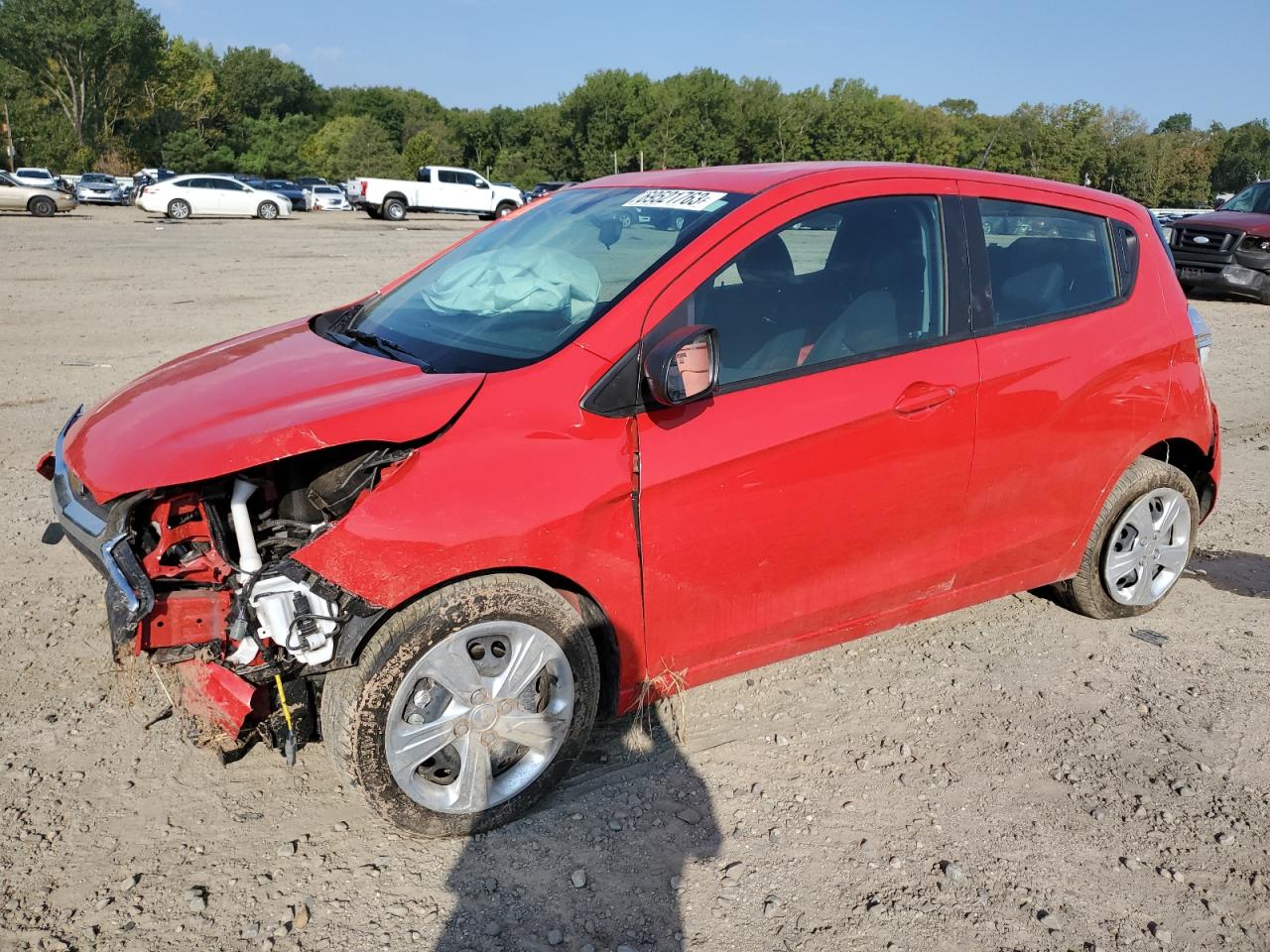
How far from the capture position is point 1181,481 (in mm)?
4555

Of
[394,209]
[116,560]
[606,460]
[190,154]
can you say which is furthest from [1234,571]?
[190,154]

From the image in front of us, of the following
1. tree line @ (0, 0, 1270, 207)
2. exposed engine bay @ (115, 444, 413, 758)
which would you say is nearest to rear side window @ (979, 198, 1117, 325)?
exposed engine bay @ (115, 444, 413, 758)

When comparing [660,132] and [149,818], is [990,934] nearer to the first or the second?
[149,818]

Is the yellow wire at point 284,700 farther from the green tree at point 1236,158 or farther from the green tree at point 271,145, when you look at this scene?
the green tree at point 271,145

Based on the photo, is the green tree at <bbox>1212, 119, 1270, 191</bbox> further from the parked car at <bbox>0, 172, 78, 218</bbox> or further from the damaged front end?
the damaged front end

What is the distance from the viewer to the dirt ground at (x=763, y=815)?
279 cm

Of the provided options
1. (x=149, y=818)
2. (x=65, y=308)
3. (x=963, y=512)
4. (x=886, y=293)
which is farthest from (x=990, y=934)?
(x=65, y=308)

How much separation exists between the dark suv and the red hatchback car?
14156 mm

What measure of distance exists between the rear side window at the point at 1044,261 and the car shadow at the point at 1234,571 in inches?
74.4

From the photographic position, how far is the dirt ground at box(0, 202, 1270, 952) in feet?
9.16

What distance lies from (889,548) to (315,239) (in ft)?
83.1

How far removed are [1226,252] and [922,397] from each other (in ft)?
50.9

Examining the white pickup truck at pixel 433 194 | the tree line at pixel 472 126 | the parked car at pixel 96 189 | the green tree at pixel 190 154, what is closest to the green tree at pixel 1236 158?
the tree line at pixel 472 126

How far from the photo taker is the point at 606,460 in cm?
301
